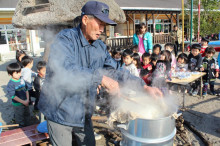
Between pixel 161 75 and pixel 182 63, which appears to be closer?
pixel 161 75

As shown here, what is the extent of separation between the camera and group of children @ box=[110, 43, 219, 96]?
416 cm

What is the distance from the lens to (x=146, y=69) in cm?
430

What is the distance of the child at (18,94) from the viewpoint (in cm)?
323

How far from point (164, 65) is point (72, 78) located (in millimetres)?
3387

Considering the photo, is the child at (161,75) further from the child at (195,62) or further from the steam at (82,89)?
the steam at (82,89)

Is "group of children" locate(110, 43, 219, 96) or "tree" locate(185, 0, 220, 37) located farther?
"tree" locate(185, 0, 220, 37)

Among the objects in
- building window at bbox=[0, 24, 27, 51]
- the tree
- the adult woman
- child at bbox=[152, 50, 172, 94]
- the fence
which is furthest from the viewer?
building window at bbox=[0, 24, 27, 51]

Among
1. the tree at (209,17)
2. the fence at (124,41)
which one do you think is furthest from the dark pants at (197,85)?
the tree at (209,17)

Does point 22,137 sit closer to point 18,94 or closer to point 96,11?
point 18,94

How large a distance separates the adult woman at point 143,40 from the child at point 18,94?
3.63 m

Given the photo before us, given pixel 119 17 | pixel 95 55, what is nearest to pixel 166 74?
pixel 119 17

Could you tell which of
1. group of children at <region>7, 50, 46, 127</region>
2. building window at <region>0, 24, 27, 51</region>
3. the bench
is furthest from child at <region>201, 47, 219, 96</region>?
building window at <region>0, 24, 27, 51</region>

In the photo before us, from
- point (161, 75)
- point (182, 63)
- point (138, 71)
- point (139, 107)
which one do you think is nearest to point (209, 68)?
point (182, 63)

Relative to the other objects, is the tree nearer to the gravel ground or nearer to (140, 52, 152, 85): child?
the gravel ground
